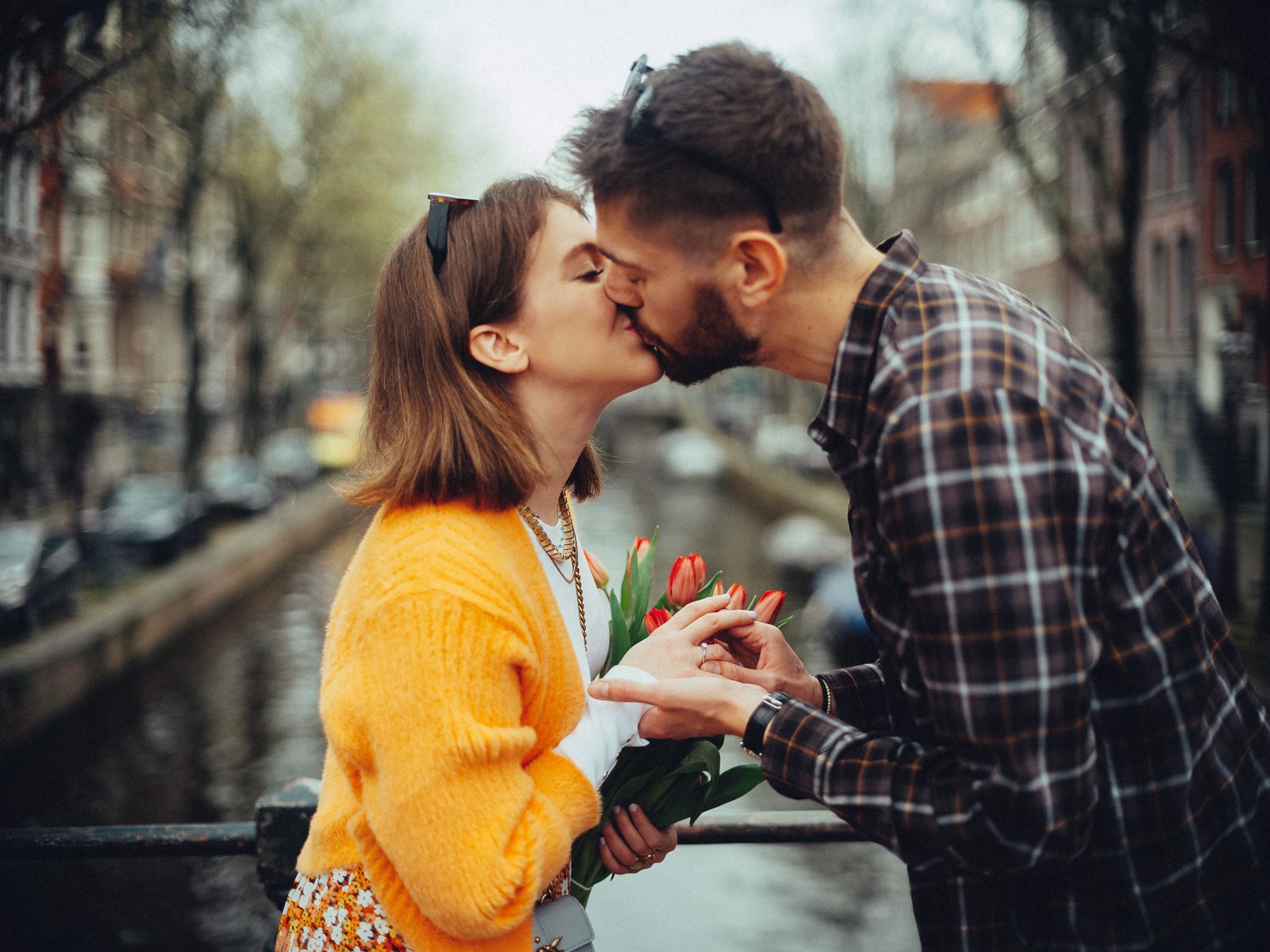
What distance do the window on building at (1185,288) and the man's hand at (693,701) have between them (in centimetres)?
2401

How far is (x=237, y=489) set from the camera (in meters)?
23.5

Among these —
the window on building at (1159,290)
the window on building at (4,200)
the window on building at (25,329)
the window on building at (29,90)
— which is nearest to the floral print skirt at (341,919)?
the window on building at (29,90)

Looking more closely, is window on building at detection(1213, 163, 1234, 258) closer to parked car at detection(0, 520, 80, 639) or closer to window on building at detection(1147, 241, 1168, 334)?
window on building at detection(1147, 241, 1168, 334)

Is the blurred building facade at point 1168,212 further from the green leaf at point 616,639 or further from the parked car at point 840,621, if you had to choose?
the green leaf at point 616,639

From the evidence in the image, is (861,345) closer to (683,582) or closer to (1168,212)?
(683,582)

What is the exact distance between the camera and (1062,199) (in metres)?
12.5

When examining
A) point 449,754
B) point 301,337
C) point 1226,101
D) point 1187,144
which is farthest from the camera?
point 301,337

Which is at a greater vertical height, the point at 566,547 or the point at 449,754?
the point at 566,547

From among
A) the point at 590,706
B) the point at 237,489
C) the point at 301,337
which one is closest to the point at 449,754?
the point at 590,706

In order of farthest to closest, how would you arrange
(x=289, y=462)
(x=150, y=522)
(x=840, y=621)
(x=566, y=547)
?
(x=289, y=462) → (x=150, y=522) → (x=840, y=621) → (x=566, y=547)

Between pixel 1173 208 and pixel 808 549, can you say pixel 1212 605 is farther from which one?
pixel 1173 208

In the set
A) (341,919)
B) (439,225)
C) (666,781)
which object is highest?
(439,225)

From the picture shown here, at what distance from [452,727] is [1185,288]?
84.3 ft

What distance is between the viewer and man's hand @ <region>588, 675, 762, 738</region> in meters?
1.50
